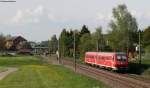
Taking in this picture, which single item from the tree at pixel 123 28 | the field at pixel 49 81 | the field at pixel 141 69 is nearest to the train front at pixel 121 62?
the field at pixel 141 69

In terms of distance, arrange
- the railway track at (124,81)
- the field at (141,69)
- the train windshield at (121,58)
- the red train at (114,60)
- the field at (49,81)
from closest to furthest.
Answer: the field at (49,81) → the railway track at (124,81) → the field at (141,69) → the red train at (114,60) → the train windshield at (121,58)

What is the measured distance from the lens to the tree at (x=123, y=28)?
389 ft

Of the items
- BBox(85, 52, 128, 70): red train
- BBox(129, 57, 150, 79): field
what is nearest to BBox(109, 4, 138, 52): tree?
BBox(85, 52, 128, 70): red train

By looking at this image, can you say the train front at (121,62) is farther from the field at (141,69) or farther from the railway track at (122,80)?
the railway track at (122,80)

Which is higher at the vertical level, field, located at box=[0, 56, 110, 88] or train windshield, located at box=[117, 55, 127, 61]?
train windshield, located at box=[117, 55, 127, 61]

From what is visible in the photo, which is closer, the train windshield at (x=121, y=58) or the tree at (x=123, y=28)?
the train windshield at (x=121, y=58)

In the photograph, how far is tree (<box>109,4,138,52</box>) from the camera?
119 metres

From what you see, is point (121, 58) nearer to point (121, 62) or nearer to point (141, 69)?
point (121, 62)

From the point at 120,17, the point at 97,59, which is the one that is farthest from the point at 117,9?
the point at 97,59

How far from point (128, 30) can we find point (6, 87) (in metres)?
88.1

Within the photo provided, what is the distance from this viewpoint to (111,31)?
124 m

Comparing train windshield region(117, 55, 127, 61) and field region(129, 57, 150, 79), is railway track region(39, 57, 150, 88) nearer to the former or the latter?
field region(129, 57, 150, 79)

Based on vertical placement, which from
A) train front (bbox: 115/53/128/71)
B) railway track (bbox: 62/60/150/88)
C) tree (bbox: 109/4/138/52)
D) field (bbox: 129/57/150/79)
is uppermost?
tree (bbox: 109/4/138/52)

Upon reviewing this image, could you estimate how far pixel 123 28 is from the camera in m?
123
